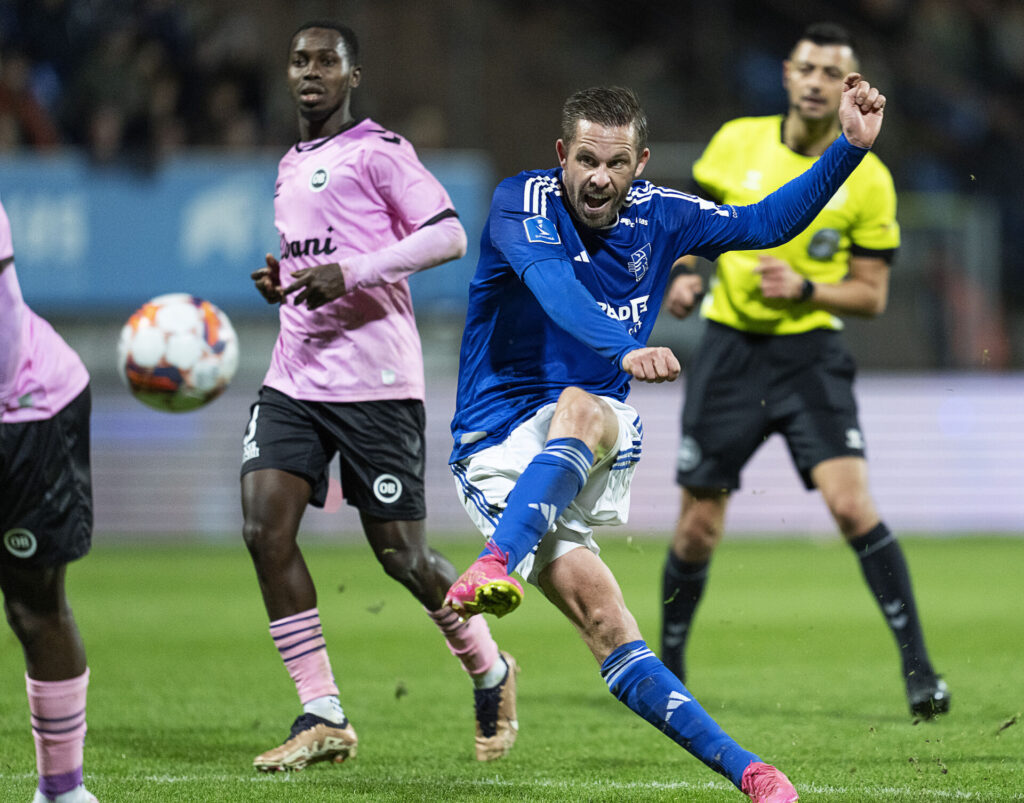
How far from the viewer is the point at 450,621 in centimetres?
505

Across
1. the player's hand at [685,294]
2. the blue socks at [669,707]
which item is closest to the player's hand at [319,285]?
the blue socks at [669,707]

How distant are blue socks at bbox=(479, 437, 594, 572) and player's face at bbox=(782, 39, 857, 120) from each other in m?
2.75

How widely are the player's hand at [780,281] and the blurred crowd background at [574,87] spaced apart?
8.17m

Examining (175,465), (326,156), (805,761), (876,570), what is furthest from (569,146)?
→ (175,465)

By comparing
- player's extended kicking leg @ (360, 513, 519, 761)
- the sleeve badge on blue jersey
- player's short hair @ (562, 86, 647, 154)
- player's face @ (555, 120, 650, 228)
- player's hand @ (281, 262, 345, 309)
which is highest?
player's short hair @ (562, 86, 647, 154)

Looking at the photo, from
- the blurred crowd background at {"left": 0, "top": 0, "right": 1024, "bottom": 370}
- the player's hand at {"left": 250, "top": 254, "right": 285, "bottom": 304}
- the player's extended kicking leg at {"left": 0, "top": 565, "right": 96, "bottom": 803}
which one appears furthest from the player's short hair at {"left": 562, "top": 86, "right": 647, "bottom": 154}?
the blurred crowd background at {"left": 0, "top": 0, "right": 1024, "bottom": 370}

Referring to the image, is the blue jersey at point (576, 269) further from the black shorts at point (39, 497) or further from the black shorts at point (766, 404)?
the black shorts at point (766, 404)

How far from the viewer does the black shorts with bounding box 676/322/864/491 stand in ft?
19.8

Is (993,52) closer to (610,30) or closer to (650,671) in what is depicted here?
(610,30)

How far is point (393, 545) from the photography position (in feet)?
16.4

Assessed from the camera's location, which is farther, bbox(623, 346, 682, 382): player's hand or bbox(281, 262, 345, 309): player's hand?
bbox(281, 262, 345, 309): player's hand

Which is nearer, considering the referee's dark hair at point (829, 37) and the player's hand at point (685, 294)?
the player's hand at point (685, 294)

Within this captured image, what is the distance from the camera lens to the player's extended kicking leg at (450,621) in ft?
16.4

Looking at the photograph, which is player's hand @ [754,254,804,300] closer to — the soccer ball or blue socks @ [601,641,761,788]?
the soccer ball
